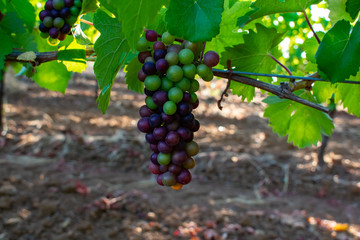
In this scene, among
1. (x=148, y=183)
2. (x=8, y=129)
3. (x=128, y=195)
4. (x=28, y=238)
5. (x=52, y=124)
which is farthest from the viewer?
(x=52, y=124)

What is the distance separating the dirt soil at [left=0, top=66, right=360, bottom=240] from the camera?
3.89 metres

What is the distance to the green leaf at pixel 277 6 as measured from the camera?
0.96 meters

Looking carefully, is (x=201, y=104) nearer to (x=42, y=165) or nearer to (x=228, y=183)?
(x=228, y=183)

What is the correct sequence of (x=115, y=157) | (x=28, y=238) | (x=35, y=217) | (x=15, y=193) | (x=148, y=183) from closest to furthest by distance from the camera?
(x=28, y=238) < (x=35, y=217) < (x=15, y=193) < (x=148, y=183) < (x=115, y=157)

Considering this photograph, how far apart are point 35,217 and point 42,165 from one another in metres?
1.52

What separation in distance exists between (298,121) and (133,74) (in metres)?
0.73

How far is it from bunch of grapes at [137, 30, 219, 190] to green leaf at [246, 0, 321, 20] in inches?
8.9

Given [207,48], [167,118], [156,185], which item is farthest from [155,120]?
[156,185]

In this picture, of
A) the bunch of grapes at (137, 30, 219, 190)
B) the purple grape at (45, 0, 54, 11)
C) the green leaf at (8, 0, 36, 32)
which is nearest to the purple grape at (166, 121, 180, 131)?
the bunch of grapes at (137, 30, 219, 190)

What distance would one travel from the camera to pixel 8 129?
21.2ft

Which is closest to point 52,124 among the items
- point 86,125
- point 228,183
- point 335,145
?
point 86,125

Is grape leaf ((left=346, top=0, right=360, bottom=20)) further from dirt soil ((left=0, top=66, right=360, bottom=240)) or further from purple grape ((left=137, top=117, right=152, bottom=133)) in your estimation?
dirt soil ((left=0, top=66, right=360, bottom=240))

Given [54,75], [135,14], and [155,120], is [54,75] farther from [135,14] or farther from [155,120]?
[135,14]

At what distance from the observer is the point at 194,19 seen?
2.46 feet
